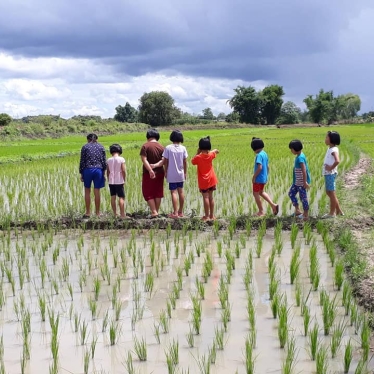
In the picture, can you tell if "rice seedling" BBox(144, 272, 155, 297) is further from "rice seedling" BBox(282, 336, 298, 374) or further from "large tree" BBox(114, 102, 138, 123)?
"large tree" BBox(114, 102, 138, 123)

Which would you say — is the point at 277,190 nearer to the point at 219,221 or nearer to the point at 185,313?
the point at 219,221

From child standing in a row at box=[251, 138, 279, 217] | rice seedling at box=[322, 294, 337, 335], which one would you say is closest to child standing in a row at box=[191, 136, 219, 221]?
child standing in a row at box=[251, 138, 279, 217]

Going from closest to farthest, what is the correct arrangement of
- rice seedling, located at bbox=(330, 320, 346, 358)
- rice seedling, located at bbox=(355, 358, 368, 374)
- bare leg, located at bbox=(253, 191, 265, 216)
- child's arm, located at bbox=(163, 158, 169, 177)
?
1. rice seedling, located at bbox=(355, 358, 368, 374)
2. rice seedling, located at bbox=(330, 320, 346, 358)
3. child's arm, located at bbox=(163, 158, 169, 177)
4. bare leg, located at bbox=(253, 191, 265, 216)

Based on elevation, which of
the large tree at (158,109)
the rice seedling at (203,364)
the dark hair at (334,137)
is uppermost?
the large tree at (158,109)

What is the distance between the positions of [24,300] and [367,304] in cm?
250

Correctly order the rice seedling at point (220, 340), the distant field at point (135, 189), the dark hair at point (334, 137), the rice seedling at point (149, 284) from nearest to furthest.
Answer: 1. the rice seedling at point (220, 340)
2. the rice seedling at point (149, 284)
3. the dark hair at point (334, 137)
4. the distant field at point (135, 189)

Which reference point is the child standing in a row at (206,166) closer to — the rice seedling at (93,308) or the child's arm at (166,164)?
the child's arm at (166,164)

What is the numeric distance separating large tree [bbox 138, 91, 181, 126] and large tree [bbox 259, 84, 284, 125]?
12125mm

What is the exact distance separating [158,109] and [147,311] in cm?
5408

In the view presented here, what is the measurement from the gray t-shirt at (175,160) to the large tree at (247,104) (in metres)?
56.3

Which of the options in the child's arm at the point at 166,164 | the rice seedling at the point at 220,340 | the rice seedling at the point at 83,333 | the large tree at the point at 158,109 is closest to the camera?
the rice seedling at the point at 220,340

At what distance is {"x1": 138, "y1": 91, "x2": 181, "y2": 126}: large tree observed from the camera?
185 feet

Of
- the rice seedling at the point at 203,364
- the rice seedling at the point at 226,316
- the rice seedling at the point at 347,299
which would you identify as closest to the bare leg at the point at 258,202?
the rice seedling at the point at 347,299

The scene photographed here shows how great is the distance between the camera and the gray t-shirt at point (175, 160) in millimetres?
6078
